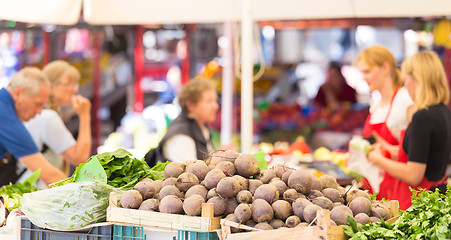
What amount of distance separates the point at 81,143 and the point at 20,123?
86 centimetres

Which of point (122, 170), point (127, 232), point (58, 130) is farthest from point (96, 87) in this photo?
point (127, 232)

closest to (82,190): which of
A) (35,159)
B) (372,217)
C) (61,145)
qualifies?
(372,217)

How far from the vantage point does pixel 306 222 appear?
206 cm

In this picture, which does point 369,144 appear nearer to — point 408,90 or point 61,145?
point 408,90

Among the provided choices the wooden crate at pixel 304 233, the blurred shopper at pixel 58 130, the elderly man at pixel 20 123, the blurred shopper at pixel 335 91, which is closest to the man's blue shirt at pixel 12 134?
the elderly man at pixel 20 123

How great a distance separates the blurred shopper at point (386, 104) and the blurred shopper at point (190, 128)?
4.09 ft

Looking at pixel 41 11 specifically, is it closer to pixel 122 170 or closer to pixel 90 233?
pixel 122 170

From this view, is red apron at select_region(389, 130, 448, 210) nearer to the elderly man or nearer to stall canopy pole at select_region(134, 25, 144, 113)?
the elderly man

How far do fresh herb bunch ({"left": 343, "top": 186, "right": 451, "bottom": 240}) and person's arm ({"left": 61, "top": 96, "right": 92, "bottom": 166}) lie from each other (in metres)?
2.94

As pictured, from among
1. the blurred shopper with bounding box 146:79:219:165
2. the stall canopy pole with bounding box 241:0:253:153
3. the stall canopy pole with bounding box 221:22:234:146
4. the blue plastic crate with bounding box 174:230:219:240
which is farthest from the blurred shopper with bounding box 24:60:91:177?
the blue plastic crate with bounding box 174:230:219:240

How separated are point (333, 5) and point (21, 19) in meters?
2.30

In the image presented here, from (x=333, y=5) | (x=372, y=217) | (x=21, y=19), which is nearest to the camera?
(x=372, y=217)

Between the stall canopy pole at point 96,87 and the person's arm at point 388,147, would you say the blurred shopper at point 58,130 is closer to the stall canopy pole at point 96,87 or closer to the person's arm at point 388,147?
the person's arm at point 388,147

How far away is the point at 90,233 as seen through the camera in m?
2.31
